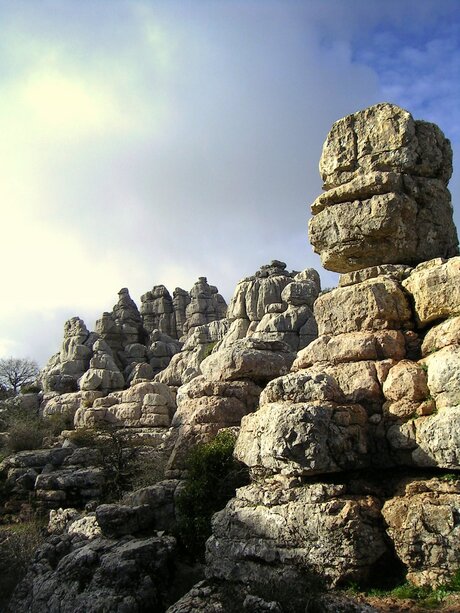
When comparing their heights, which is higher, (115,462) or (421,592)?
(115,462)

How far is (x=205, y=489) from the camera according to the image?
12336 millimetres

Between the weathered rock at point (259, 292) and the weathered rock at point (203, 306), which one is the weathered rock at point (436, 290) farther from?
the weathered rock at point (203, 306)

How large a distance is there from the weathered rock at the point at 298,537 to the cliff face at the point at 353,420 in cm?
2

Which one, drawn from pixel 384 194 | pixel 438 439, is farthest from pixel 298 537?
pixel 384 194

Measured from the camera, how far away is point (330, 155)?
1359 cm

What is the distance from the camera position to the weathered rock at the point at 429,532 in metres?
7.96

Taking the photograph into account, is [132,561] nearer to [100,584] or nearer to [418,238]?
[100,584]

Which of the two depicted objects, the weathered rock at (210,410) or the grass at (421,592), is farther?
the weathered rock at (210,410)

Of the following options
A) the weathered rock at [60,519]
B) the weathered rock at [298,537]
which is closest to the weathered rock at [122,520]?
the weathered rock at [298,537]

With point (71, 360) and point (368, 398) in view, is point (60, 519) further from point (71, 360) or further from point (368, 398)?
point (71, 360)

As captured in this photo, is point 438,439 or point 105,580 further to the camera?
point 105,580

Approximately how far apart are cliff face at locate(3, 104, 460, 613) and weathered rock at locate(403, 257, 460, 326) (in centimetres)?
3

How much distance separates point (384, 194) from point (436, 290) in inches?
117

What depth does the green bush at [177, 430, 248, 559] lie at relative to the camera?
11.6 meters
